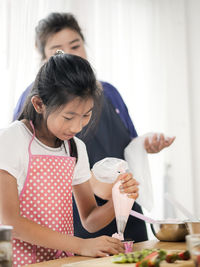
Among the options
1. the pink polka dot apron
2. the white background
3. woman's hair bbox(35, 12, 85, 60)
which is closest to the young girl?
the pink polka dot apron

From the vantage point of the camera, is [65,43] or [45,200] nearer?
[45,200]

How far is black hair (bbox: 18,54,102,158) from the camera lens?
147cm

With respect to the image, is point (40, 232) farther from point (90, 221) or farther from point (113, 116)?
point (113, 116)

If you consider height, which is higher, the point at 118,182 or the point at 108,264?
the point at 118,182

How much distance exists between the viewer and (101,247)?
1.32 m

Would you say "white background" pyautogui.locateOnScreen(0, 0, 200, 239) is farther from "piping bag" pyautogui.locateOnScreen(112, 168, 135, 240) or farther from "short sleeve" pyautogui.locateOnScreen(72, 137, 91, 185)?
"piping bag" pyautogui.locateOnScreen(112, 168, 135, 240)

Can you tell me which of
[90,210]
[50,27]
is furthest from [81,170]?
[50,27]

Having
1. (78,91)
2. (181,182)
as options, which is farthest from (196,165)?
(78,91)

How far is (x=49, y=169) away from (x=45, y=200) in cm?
11

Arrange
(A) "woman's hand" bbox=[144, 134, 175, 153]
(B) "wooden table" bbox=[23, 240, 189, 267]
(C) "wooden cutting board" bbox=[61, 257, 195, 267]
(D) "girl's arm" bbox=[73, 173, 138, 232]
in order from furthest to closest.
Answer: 1. (A) "woman's hand" bbox=[144, 134, 175, 153]
2. (D) "girl's arm" bbox=[73, 173, 138, 232]
3. (B) "wooden table" bbox=[23, 240, 189, 267]
4. (C) "wooden cutting board" bbox=[61, 257, 195, 267]

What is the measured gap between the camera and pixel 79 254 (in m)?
1.35

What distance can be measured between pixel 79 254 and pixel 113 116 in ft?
3.53

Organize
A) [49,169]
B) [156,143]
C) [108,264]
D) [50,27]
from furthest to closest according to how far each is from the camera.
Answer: [50,27]
[156,143]
[49,169]
[108,264]

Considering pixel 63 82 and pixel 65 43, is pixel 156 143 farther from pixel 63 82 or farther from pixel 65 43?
pixel 63 82
